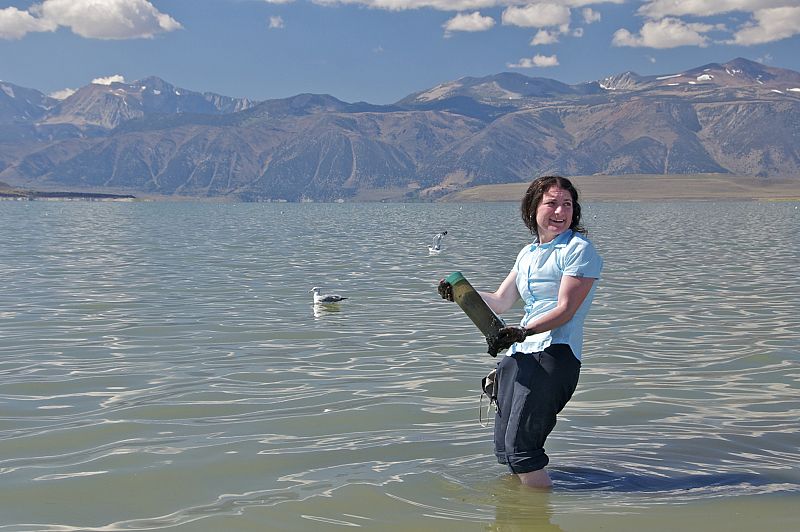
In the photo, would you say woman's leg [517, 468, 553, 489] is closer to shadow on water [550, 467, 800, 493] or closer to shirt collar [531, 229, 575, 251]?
shadow on water [550, 467, 800, 493]

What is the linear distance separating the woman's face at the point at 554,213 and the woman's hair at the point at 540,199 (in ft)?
0.16

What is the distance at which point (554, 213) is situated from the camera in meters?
8.53

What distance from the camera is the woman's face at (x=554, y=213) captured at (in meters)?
8.49

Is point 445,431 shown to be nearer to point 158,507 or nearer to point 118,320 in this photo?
point 158,507

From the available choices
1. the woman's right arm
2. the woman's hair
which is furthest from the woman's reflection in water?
the woman's hair

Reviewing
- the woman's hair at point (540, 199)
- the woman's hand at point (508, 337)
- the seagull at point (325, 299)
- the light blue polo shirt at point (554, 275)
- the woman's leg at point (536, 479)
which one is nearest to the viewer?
the woman's hand at point (508, 337)

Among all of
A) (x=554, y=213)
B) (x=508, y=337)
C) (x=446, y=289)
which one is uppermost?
(x=554, y=213)

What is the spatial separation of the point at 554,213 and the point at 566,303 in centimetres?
94

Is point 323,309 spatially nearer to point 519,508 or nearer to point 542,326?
point 519,508

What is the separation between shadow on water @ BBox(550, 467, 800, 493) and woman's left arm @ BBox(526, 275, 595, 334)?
217 centimetres

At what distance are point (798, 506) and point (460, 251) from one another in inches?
1839

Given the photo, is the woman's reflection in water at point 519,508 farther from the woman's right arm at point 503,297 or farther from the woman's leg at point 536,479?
the woman's right arm at point 503,297

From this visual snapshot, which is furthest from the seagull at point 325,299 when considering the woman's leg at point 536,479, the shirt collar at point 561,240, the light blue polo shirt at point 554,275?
the shirt collar at point 561,240

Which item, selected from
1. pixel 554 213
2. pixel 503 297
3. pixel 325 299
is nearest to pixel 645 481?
pixel 503 297
